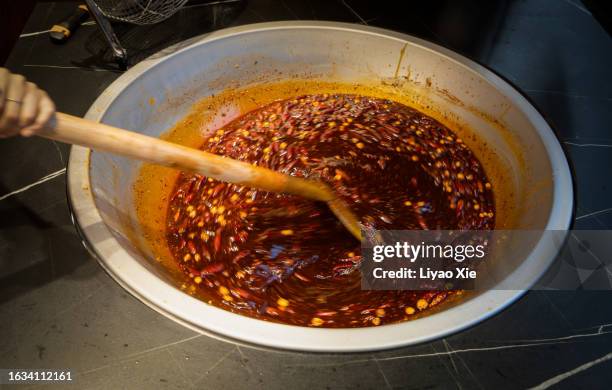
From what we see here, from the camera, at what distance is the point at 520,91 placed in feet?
4.95

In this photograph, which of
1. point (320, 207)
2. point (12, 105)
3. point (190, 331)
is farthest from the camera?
point (320, 207)

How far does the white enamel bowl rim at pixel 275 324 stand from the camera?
3.13 feet

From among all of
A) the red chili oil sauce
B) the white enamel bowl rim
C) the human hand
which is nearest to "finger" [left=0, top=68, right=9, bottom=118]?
the human hand

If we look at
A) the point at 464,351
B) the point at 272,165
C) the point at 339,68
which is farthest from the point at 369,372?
the point at 339,68

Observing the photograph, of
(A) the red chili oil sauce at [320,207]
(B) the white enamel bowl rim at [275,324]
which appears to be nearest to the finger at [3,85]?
(B) the white enamel bowl rim at [275,324]

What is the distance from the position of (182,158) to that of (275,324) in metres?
0.44

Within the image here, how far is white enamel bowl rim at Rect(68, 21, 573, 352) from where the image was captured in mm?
955

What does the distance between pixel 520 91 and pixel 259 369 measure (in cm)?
125

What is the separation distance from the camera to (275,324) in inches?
38.9

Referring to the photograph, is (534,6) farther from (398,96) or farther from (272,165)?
(272,165)

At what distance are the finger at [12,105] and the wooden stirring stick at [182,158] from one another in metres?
0.05

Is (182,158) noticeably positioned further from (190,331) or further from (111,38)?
(111,38)

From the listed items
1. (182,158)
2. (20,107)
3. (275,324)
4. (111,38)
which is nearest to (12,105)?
(20,107)

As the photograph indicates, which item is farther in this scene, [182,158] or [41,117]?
[182,158]
